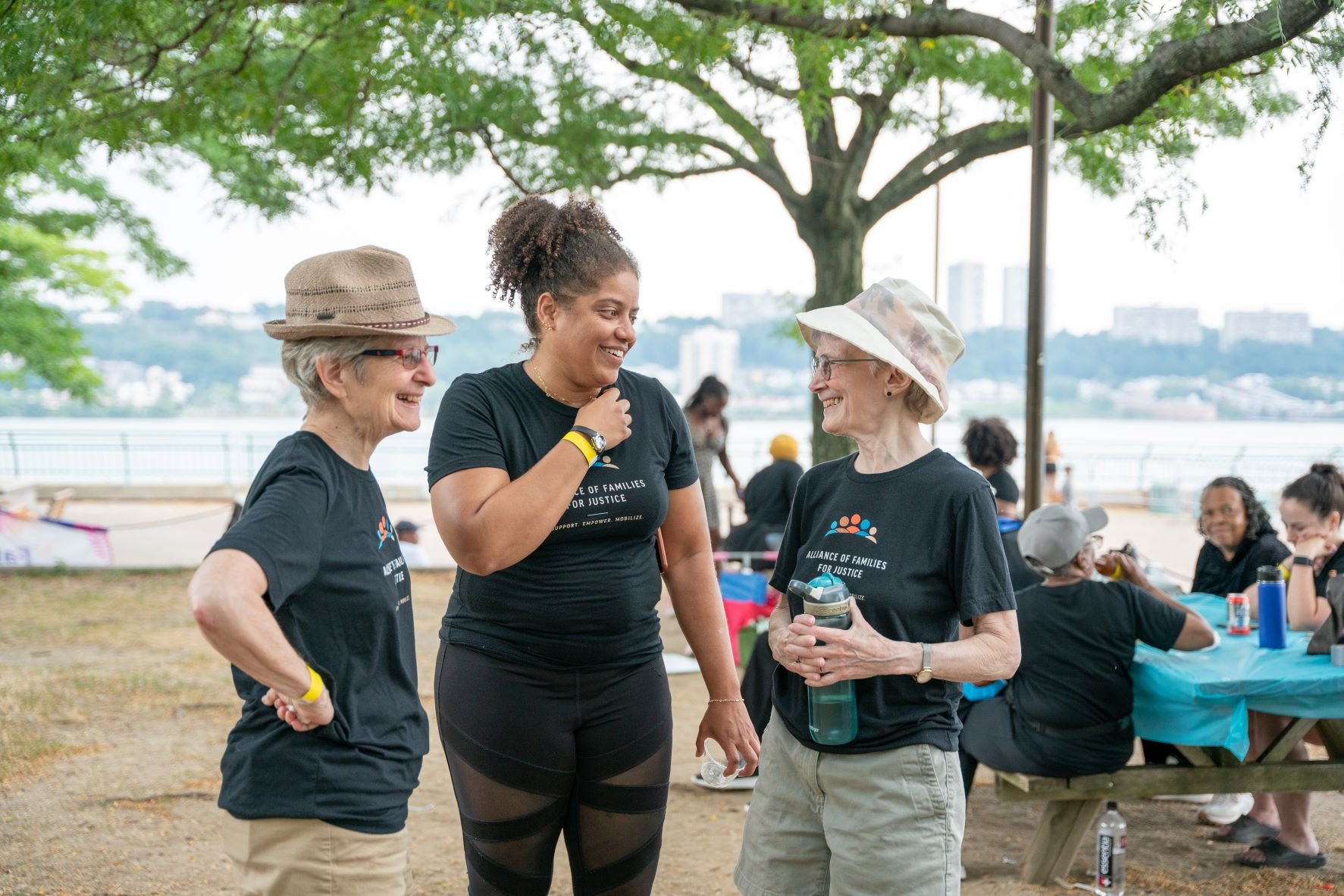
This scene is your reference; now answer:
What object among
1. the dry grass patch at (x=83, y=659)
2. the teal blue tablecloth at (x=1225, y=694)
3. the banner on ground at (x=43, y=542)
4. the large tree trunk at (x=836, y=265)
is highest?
the large tree trunk at (x=836, y=265)

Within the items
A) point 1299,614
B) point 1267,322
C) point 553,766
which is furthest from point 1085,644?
point 1267,322

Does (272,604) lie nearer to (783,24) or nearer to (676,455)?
(676,455)

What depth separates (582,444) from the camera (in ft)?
7.37

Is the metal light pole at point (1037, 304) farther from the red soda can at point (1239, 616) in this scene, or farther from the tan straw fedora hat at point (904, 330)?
the tan straw fedora hat at point (904, 330)

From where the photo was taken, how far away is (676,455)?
8.55ft

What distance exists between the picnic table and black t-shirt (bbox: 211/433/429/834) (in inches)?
112

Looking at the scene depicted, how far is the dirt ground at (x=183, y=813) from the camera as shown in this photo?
14.1 ft

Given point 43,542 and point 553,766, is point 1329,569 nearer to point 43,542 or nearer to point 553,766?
point 553,766

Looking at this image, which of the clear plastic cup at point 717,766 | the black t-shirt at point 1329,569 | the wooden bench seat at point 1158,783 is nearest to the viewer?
the clear plastic cup at point 717,766

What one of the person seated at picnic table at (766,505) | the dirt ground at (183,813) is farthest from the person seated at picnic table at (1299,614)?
the person seated at picnic table at (766,505)

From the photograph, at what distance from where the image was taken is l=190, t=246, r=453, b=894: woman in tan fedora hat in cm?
181

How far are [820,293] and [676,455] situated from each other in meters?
6.35

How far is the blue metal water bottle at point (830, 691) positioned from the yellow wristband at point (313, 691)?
95 cm

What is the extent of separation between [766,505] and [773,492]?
12 centimetres
